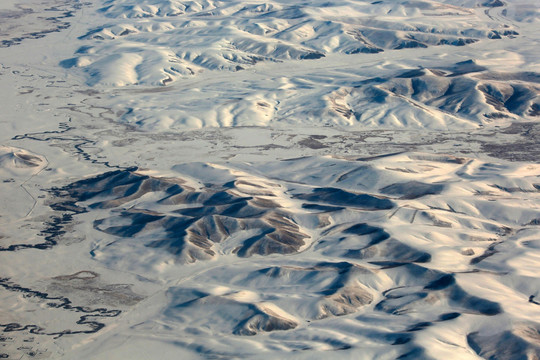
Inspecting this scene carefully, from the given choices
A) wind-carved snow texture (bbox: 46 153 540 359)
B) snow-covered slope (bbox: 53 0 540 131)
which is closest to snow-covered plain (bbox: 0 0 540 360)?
wind-carved snow texture (bbox: 46 153 540 359)

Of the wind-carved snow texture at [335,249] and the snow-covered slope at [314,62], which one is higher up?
the wind-carved snow texture at [335,249]

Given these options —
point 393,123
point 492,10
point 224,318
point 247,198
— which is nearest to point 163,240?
point 247,198

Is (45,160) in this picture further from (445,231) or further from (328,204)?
(445,231)

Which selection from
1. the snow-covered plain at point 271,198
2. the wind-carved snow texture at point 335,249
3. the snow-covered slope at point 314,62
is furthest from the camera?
the snow-covered slope at point 314,62

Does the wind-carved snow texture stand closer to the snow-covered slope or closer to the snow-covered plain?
the snow-covered plain

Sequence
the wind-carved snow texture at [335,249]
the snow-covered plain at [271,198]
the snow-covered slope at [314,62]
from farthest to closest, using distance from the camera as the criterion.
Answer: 1. the snow-covered slope at [314,62]
2. the snow-covered plain at [271,198]
3. the wind-carved snow texture at [335,249]

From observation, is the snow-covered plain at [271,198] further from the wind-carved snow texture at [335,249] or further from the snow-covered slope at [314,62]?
the snow-covered slope at [314,62]

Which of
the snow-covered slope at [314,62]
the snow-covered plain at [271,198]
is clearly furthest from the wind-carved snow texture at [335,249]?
the snow-covered slope at [314,62]

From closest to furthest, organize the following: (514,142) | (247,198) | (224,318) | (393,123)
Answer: (224,318), (247,198), (514,142), (393,123)
